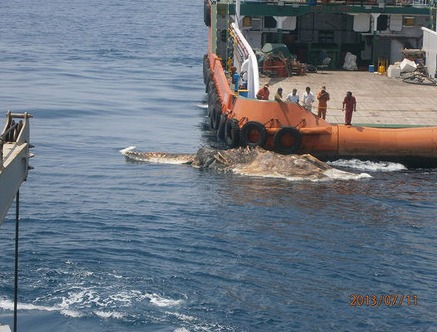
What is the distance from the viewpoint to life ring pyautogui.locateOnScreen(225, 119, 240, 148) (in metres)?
28.2

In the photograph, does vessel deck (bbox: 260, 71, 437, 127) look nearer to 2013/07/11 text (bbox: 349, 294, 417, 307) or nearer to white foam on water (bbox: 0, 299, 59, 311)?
2013/07/11 text (bbox: 349, 294, 417, 307)

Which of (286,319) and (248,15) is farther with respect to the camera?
(248,15)

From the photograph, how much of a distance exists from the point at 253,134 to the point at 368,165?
122 inches

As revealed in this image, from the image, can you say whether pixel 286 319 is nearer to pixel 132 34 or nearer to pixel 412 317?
pixel 412 317

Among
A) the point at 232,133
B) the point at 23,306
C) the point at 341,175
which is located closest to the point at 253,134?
the point at 232,133

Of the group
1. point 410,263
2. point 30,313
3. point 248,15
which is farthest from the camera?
point 248,15

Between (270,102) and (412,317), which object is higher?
(270,102)

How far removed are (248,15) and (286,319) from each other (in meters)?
19.7

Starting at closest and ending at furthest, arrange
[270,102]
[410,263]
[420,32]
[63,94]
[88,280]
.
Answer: [88,280] < [410,263] < [270,102] < [420,32] < [63,94]

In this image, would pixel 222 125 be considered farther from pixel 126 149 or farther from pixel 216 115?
pixel 126 149

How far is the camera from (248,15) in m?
35.7

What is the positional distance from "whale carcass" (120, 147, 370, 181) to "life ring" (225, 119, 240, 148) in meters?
0.23

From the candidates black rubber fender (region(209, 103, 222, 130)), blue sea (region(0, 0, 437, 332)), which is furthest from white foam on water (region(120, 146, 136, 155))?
black rubber fender (region(209, 103, 222, 130))

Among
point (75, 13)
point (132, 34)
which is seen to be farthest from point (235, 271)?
point (75, 13)
